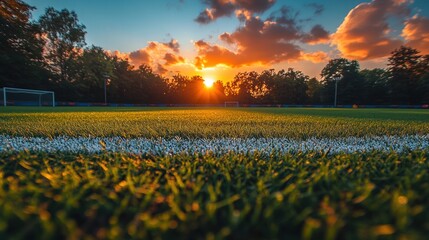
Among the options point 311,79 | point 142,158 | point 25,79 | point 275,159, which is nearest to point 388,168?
point 275,159

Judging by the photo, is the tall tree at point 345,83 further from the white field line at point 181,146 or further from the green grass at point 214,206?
the green grass at point 214,206

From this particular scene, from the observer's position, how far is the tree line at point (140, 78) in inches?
981

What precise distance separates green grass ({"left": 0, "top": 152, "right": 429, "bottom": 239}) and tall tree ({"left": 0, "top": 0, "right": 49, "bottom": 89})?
3185cm

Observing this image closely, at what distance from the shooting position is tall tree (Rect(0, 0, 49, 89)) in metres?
23.5

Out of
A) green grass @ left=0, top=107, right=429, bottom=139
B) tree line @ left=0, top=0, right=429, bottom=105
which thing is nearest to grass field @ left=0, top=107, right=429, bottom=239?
green grass @ left=0, top=107, right=429, bottom=139

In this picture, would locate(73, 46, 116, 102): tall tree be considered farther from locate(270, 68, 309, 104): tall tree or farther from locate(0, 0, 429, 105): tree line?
locate(270, 68, 309, 104): tall tree

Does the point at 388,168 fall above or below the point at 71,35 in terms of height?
below

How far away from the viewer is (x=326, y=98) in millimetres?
38031

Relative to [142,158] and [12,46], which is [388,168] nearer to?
[142,158]

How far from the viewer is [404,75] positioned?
34.6 metres

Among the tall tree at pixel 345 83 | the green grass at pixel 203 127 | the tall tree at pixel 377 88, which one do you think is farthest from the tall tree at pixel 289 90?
the green grass at pixel 203 127

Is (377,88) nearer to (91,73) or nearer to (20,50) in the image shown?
(91,73)

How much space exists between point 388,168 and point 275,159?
1.72 feet

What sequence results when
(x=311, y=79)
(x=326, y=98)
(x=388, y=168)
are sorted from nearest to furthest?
(x=388, y=168), (x=326, y=98), (x=311, y=79)
